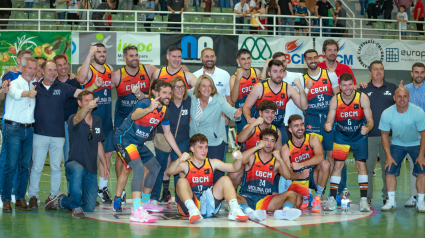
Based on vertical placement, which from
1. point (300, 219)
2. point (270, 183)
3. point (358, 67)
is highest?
point (358, 67)

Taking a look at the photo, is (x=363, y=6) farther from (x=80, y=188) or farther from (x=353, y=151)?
(x=80, y=188)

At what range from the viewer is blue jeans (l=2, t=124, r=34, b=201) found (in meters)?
7.16

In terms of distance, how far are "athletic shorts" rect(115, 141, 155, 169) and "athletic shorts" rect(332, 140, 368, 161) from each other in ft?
10.4

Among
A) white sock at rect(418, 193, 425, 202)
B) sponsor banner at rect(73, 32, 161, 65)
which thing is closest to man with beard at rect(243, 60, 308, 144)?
white sock at rect(418, 193, 425, 202)

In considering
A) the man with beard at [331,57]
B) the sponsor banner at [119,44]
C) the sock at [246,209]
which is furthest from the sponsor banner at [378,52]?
the sock at [246,209]

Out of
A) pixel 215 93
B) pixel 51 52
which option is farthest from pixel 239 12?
pixel 215 93

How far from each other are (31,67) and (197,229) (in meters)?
3.84

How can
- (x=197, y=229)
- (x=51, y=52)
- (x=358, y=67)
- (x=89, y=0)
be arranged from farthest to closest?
(x=358, y=67)
(x=89, y=0)
(x=51, y=52)
(x=197, y=229)

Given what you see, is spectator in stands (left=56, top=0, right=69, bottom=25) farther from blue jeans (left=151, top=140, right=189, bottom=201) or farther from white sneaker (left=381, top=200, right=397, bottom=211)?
white sneaker (left=381, top=200, right=397, bottom=211)

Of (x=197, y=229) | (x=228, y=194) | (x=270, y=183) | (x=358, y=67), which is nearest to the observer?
(x=197, y=229)

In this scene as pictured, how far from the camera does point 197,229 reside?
5.89 metres

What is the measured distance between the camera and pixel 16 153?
7.19 m

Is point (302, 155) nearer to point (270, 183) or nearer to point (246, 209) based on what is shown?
point (270, 183)

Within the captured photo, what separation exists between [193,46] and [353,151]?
1026cm
